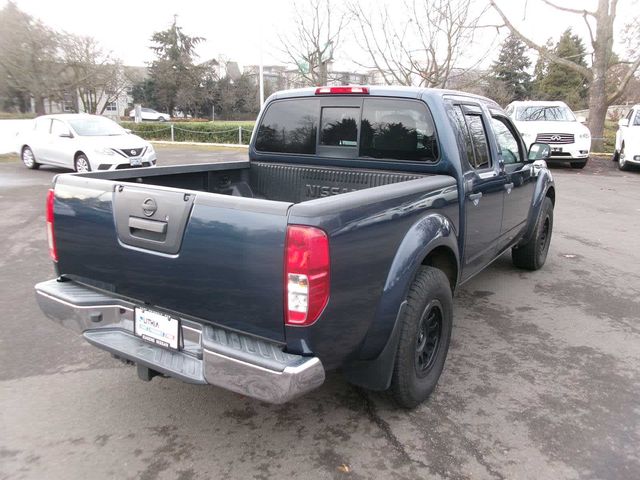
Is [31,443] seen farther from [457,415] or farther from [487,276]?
[487,276]

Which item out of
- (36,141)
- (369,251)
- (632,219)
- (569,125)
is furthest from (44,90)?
(369,251)

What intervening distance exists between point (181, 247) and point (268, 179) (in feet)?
6.96

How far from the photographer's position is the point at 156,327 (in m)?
2.57

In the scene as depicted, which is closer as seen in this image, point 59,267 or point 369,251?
point 369,251

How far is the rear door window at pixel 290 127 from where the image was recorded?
411 centimetres

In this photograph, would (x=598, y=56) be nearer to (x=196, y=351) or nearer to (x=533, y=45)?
(x=533, y=45)

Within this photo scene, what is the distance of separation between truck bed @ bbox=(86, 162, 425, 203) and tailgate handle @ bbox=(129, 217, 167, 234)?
97 centimetres

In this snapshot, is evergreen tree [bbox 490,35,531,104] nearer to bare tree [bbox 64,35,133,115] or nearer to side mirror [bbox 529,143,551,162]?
bare tree [bbox 64,35,133,115]

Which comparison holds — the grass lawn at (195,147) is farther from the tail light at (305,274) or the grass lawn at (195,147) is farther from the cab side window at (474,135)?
the tail light at (305,274)

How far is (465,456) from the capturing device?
2.63 meters

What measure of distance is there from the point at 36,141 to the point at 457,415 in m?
14.6

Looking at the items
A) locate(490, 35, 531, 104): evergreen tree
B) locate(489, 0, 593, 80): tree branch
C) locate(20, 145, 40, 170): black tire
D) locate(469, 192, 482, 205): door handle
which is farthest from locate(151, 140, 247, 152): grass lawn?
locate(490, 35, 531, 104): evergreen tree

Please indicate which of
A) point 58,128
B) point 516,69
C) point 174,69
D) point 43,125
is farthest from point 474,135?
point 174,69

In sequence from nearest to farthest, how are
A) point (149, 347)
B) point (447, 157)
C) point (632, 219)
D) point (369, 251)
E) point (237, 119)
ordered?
point (369, 251) → point (149, 347) → point (447, 157) → point (632, 219) → point (237, 119)
